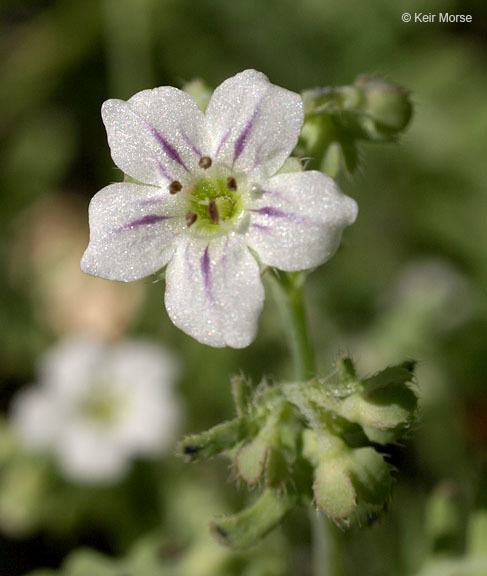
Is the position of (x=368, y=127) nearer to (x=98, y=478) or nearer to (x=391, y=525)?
(x=391, y=525)

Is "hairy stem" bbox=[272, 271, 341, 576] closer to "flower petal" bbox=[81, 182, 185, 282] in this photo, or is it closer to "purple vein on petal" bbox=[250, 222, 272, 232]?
"purple vein on petal" bbox=[250, 222, 272, 232]

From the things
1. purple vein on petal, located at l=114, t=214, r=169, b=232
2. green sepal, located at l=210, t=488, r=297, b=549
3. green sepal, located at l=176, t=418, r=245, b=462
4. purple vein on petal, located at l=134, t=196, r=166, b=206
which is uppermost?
purple vein on petal, located at l=134, t=196, r=166, b=206

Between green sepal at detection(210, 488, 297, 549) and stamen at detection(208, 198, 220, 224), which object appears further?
green sepal at detection(210, 488, 297, 549)

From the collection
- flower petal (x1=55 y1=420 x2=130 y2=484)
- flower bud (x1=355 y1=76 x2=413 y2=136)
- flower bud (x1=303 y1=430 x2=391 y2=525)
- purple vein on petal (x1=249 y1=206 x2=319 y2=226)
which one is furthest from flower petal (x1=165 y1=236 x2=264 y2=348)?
flower petal (x1=55 y1=420 x2=130 y2=484)

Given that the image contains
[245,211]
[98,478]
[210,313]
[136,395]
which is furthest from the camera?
[136,395]

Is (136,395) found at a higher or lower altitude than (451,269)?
lower

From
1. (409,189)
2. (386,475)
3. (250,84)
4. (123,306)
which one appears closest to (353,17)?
(409,189)
